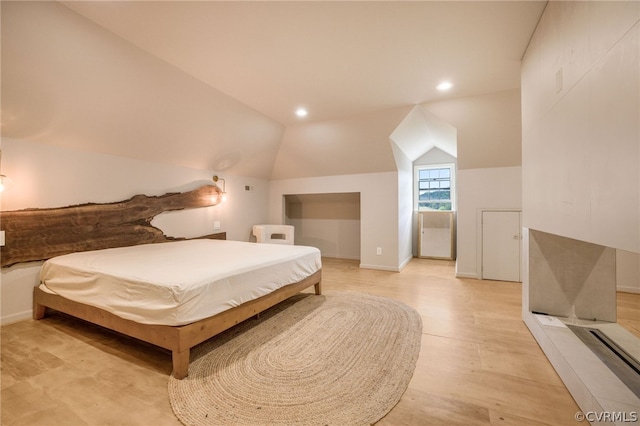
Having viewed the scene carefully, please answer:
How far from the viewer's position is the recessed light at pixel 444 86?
305 cm

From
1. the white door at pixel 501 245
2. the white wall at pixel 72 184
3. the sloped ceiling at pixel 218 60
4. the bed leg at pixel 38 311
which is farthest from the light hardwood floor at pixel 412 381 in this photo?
Answer: the sloped ceiling at pixel 218 60

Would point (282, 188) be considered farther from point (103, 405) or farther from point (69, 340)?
point (103, 405)

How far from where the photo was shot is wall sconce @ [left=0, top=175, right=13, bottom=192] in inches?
96.1

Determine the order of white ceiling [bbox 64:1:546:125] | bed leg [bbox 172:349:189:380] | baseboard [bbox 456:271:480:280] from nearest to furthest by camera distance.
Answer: bed leg [bbox 172:349:189:380] → white ceiling [bbox 64:1:546:125] → baseboard [bbox 456:271:480:280]

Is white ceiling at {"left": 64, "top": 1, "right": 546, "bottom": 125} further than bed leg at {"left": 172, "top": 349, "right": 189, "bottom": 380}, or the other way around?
white ceiling at {"left": 64, "top": 1, "right": 546, "bottom": 125}

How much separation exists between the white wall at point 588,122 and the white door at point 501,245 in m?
2.22

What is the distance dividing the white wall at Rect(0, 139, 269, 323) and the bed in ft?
0.66

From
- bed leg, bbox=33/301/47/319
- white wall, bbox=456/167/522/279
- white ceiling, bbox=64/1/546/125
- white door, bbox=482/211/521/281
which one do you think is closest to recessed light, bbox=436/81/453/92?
white ceiling, bbox=64/1/546/125

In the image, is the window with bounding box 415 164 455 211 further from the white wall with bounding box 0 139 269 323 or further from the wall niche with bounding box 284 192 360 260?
the white wall with bounding box 0 139 269 323

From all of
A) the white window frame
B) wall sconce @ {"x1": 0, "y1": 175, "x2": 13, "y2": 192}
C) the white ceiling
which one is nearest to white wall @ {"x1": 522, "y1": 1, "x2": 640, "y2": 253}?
the white ceiling

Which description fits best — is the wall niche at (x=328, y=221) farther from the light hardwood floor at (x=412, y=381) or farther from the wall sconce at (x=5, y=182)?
the wall sconce at (x=5, y=182)

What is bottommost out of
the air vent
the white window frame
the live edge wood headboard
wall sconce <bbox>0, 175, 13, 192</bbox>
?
the air vent

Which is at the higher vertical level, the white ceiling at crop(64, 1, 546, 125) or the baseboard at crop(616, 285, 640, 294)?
the white ceiling at crop(64, 1, 546, 125)

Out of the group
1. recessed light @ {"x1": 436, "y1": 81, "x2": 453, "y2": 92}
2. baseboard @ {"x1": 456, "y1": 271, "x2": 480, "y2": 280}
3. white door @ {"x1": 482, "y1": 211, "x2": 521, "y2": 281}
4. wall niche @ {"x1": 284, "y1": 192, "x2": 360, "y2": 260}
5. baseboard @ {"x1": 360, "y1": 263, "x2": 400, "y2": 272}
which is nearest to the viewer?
recessed light @ {"x1": 436, "y1": 81, "x2": 453, "y2": 92}
